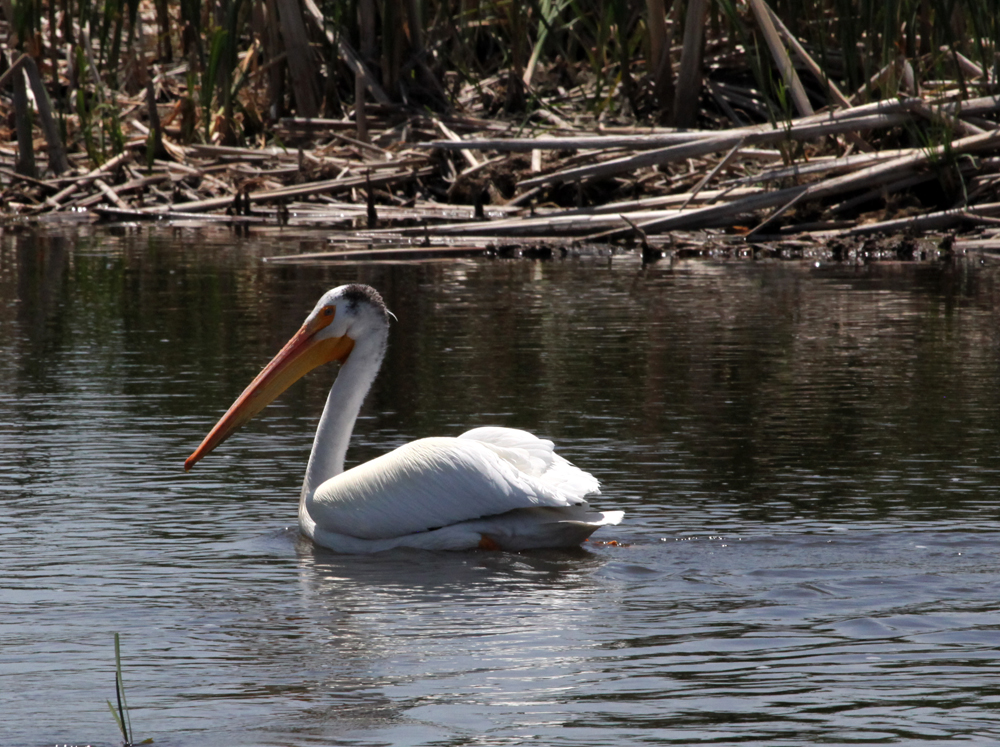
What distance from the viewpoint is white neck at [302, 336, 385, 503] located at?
19.4 ft

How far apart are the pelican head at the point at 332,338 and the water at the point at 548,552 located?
17.5 inches

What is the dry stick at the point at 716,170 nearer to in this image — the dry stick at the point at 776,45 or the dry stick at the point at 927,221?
the dry stick at the point at 776,45

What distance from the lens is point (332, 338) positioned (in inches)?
246

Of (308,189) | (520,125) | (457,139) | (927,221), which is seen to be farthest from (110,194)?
(927,221)

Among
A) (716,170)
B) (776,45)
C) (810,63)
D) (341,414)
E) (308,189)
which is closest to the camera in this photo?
(341,414)

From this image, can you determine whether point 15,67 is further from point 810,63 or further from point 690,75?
point 810,63

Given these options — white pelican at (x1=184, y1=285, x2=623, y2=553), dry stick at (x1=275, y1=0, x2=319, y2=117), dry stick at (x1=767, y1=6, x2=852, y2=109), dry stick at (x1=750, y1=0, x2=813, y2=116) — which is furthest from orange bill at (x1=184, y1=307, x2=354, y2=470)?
dry stick at (x1=275, y1=0, x2=319, y2=117)

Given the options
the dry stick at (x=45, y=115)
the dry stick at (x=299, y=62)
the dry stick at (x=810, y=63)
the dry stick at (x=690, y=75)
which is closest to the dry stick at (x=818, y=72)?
the dry stick at (x=810, y=63)

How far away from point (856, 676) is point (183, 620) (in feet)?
6.41

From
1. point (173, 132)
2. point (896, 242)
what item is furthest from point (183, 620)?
point (173, 132)

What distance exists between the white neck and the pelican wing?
29 cm

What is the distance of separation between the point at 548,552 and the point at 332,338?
4.31ft

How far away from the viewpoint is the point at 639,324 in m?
10.5

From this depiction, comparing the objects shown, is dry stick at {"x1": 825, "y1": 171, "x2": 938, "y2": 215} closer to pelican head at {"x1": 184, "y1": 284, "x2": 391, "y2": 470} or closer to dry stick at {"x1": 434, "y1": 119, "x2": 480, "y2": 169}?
dry stick at {"x1": 434, "y1": 119, "x2": 480, "y2": 169}
